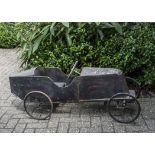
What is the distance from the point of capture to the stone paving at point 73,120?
4352 mm

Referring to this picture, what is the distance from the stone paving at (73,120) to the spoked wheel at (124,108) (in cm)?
10

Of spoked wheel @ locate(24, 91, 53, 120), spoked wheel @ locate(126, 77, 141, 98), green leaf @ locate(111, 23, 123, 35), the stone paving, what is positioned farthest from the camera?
green leaf @ locate(111, 23, 123, 35)

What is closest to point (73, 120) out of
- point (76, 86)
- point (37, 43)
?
point (76, 86)

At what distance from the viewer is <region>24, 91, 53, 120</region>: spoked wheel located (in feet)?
15.2

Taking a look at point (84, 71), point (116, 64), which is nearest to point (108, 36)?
point (116, 64)

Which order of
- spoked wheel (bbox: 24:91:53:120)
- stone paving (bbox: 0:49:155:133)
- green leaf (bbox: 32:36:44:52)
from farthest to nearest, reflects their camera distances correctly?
green leaf (bbox: 32:36:44:52)
spoked wheel (bbox: 24:91:53:120)
stone paving (bbox: 0:49:155:133)

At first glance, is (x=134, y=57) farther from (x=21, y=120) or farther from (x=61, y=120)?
(x=21, y=120)

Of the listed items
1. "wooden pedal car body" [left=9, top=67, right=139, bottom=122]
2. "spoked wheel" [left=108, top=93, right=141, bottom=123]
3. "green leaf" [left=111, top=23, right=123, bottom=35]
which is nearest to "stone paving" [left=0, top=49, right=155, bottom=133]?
"spoked wheel" [left=108, top=93, right=141, bottom=123]

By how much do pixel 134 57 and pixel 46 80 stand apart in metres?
1.74

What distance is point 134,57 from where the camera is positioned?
548cm

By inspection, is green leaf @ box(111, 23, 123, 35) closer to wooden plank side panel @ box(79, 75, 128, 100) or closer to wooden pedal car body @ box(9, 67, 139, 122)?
wooden pedal car body @ box(9, 67, 139, 122)

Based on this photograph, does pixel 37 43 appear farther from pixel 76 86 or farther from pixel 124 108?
pixel 124 108

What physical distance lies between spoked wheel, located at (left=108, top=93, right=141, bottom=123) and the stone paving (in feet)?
0.31

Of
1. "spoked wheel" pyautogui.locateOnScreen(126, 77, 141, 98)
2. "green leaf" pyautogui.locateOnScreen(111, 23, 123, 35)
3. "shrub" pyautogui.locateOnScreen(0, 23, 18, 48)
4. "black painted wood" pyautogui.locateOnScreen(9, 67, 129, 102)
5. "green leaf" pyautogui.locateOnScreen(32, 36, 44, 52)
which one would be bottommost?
"shrub" pyautogui.locateOnScreen(0, 23, 18, 48)
